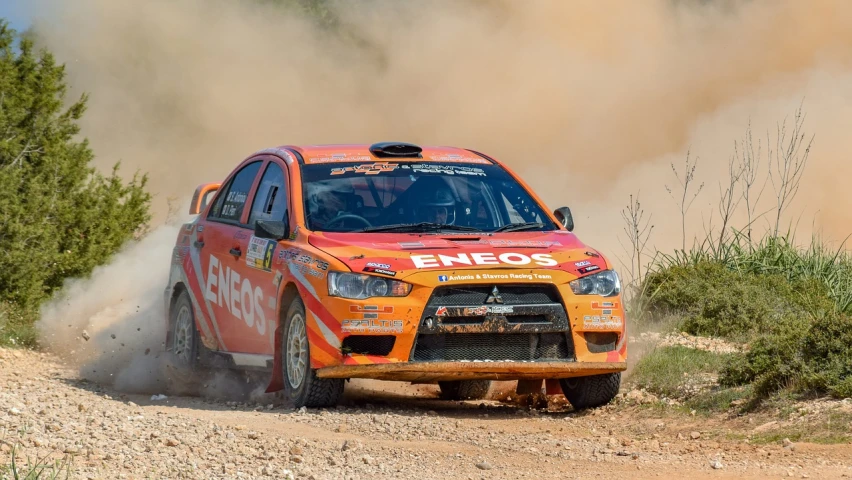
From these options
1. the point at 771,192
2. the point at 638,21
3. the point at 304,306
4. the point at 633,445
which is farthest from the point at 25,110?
the point at 638,21

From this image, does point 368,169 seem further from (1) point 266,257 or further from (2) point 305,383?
(2) point 305,383

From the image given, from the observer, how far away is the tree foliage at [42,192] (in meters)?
13.9

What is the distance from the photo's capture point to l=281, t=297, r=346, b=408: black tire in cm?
848

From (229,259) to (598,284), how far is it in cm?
268

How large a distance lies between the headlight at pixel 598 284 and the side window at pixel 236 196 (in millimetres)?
2763

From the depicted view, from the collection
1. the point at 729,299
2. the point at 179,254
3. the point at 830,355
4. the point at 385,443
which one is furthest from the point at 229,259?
the point at 729,299

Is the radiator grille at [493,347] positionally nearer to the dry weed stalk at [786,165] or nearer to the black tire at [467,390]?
the black tire at [467,390]

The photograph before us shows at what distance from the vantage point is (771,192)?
27609 mm

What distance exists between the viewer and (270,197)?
32.0ft

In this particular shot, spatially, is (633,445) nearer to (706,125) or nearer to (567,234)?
(567,234)

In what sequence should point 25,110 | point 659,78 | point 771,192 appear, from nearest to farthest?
point 25,110
point 771,192
point 659,78

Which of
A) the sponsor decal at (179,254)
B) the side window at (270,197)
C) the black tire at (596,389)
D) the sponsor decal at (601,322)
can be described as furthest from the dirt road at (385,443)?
the sponsor decal at (179,254)

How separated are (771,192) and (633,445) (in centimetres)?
2086

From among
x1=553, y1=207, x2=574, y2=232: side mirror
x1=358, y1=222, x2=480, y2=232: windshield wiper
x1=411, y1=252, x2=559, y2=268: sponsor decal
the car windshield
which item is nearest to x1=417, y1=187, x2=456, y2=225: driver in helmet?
the car windshield
